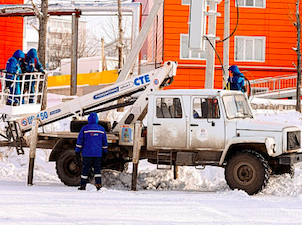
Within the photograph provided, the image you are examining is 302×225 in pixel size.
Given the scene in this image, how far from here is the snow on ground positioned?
29.4ft

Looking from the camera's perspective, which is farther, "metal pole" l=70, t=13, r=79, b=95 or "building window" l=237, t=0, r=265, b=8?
"building window" l=237, t=0, r=265, b=8

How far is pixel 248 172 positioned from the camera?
12281mm

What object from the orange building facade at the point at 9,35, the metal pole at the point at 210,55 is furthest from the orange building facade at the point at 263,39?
the metal pole at the point at 210,55

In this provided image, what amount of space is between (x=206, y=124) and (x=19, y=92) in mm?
4490

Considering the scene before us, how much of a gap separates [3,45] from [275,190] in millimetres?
28529

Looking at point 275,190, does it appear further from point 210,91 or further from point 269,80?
point 269,80

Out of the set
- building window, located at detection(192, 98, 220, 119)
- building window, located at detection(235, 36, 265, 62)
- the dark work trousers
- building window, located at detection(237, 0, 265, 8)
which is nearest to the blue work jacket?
the dark work trousers

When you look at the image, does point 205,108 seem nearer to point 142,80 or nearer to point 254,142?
point 254,142

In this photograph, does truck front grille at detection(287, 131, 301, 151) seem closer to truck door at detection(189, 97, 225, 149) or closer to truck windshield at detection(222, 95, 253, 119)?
truck windshield at detection(222, 95, 253, 119)

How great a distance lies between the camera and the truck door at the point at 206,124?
12.6 meters

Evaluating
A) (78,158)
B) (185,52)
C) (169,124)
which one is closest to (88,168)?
(78,158)

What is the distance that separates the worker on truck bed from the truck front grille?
615 cm

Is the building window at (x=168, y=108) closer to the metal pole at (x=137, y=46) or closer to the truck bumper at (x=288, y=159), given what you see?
the truck bumper at (x=288, y=159)

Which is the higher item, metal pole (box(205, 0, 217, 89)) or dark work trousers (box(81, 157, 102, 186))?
metal pole (box(205, 0, 217, 89))
